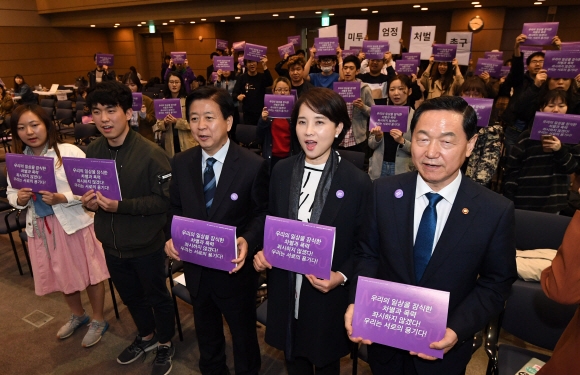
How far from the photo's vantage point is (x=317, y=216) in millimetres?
1604

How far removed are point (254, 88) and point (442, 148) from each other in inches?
188

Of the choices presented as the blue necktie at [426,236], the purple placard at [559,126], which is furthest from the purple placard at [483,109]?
the blue necktie at [426,236]

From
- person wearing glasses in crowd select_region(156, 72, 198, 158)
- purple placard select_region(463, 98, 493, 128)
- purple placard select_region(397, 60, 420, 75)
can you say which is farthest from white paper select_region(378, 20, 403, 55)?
purple placard select_region(463, 98, 493, 128)

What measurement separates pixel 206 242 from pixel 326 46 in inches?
167

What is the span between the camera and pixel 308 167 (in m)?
1.71

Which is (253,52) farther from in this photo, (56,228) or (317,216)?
(317,216)

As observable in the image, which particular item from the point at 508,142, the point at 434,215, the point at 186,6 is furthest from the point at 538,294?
the point at 186,6

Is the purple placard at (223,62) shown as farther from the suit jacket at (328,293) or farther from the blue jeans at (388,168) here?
the suit jacket at (328,293)

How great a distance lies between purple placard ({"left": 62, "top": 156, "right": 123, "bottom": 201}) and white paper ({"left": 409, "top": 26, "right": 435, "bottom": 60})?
612 centimetres

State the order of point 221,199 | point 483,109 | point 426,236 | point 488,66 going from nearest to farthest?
1. point 426,236
2. point 221,199
3. point 483,109
4. point 488,66

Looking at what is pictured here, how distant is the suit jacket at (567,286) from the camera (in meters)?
1.06

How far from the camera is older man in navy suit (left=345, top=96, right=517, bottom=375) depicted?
49.8 inches

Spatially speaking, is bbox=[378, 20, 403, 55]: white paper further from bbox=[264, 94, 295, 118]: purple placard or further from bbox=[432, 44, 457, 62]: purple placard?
bbox=[264, 94, 295, 118]: purple placard

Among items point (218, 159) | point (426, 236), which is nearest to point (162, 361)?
point (218, 159)
